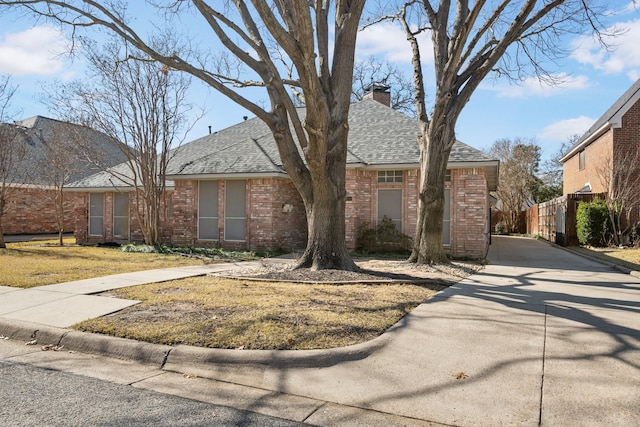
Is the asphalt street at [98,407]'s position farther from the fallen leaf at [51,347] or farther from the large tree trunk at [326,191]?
the large tree trunk at [326,191]

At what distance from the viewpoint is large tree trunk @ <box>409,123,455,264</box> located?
36.8 feet

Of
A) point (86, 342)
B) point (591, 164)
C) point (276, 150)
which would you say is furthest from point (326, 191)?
point (591, 164)

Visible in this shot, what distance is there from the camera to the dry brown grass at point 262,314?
498cm

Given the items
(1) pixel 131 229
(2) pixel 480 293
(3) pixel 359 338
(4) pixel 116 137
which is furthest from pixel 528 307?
(1) pixel 131 229

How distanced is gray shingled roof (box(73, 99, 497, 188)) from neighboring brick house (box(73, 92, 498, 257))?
0.12 feet

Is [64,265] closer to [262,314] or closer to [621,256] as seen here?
[262,314]

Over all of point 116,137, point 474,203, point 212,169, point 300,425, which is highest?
point 116,137

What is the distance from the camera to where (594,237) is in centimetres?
1906

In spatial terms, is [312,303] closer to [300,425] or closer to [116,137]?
[300,425]

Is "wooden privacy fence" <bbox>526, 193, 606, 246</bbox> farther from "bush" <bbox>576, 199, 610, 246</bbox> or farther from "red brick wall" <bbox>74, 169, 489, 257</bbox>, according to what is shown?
"red brick wall" <bbox>74, 169, 489, 257</bbox>

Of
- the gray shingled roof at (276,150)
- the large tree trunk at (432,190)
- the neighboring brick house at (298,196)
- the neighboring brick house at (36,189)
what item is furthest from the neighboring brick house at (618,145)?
the neighboring brick house at (36,189)

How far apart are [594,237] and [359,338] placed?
17895mm

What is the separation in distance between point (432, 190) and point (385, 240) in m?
4.06

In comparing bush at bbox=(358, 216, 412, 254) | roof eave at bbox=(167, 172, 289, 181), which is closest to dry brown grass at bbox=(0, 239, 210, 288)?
roof eave at bbox=(167, 172, 289, 181)
